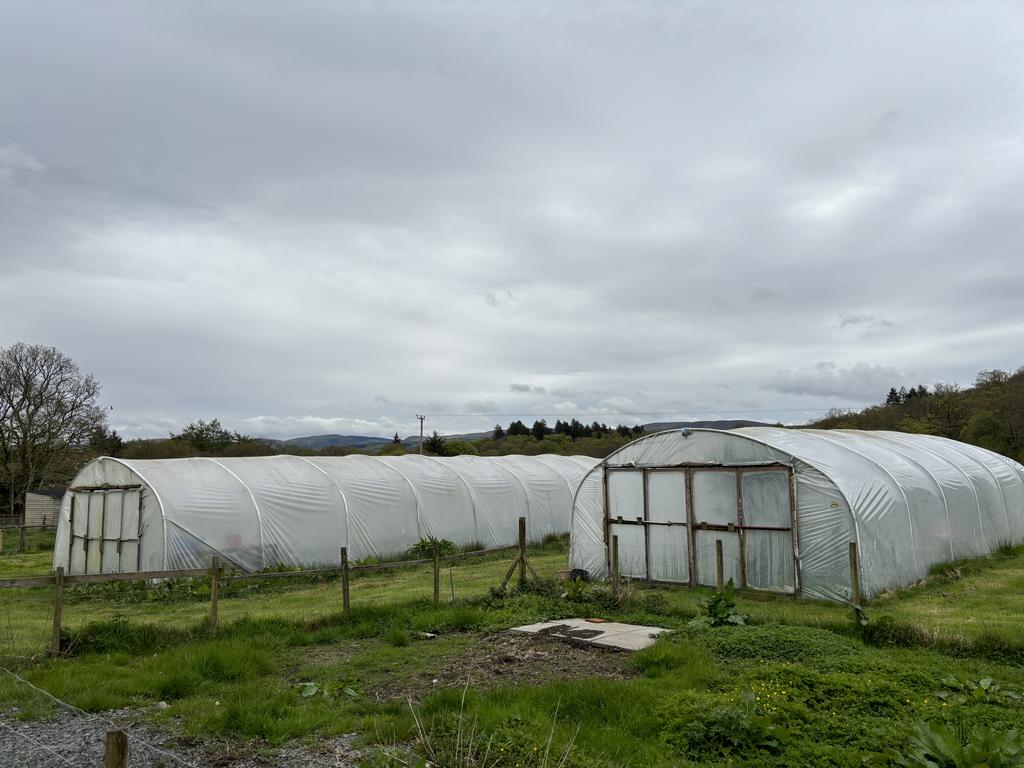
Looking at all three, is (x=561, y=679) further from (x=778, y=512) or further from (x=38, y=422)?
(x=38, y=422)

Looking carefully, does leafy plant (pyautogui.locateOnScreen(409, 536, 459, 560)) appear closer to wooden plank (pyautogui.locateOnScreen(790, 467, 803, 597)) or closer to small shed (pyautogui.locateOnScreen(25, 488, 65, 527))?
wooden plank (pyautogui.locateOnScreen(790, 467, 803, 597))

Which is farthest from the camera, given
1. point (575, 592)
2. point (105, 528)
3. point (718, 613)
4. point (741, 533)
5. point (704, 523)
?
point (105, 528)

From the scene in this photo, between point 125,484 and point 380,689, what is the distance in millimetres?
13650

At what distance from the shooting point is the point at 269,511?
18719 mm

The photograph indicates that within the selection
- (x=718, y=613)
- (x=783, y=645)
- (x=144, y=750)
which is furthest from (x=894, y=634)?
(x=144, y=750)

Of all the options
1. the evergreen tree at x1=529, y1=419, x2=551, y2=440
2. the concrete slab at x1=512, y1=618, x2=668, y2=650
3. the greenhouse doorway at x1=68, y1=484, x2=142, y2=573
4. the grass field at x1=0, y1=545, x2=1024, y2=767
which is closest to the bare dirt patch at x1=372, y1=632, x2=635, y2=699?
the grass field at x1=0, y1=545, x2=1024, y2=767

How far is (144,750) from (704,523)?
10724 millimetres

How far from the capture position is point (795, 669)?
694 cm

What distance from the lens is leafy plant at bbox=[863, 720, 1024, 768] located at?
14.1 ft

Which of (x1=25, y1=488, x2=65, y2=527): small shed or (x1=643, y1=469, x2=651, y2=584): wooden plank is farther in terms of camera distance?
(x1=25, y1=488, x2=65, y2=527): small shed

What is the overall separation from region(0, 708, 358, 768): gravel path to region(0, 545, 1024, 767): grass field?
0.59 ft

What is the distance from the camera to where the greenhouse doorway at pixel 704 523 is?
43.2 ft

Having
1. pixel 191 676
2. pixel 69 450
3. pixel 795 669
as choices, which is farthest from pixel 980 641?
pixel 69 450

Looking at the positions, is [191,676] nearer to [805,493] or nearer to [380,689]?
[380,689]
